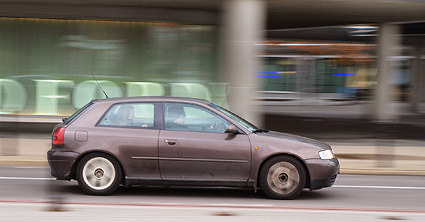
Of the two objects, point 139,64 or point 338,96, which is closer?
point 139,64

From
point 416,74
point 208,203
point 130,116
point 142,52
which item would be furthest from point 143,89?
point 416,74

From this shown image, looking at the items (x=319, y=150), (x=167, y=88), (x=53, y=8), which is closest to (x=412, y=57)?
(x=167, y=88)

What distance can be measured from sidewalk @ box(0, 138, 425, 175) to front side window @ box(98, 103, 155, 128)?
155 inches

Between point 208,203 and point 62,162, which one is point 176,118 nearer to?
point 208,203

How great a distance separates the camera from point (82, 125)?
27.8ft

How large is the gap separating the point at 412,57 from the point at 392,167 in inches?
969

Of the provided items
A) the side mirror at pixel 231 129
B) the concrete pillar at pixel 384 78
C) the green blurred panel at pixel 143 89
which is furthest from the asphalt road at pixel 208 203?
the concrete pillar at pixel 384 78

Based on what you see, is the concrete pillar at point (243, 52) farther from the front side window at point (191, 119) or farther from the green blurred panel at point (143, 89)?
the front side window at point (191, 119)

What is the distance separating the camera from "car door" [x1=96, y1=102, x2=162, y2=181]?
827cm

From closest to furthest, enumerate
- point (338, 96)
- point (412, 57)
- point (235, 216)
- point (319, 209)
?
1. point (235, 216)
2. point (319, 209)
3. point (412, 57)
4. point (338, 96)

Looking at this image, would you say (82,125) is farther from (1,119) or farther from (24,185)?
(1,119)

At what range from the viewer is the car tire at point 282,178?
27.1 ft

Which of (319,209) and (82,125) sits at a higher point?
(82,125)

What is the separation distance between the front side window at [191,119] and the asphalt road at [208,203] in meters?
0.93
